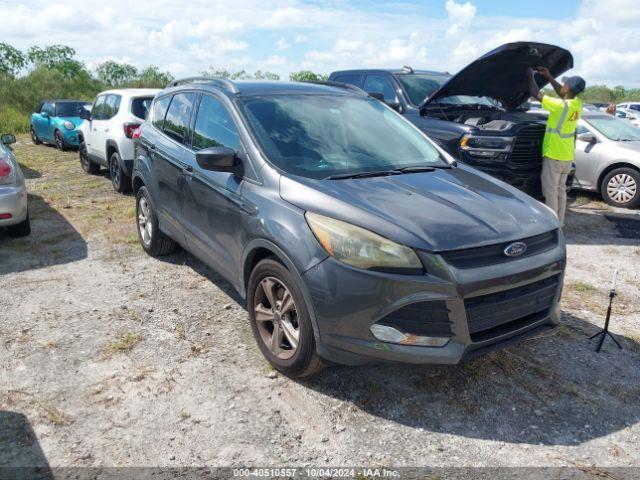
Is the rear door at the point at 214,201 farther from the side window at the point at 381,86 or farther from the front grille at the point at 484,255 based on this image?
the side window at the point at 381,86

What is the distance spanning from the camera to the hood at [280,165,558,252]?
286 cm

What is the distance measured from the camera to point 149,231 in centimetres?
566

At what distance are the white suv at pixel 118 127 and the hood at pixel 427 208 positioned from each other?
6.02 metres

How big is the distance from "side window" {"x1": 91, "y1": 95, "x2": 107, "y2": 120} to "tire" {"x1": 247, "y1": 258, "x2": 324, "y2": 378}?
24.6 ft

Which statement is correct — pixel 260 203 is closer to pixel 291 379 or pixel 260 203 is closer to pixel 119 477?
pixel 291 379

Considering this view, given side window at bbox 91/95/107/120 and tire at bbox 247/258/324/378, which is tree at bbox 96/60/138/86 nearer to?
side window at bbox 91/95/107/120

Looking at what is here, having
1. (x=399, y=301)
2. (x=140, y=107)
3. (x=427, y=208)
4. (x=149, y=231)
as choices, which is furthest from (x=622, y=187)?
(x=140, y=107)

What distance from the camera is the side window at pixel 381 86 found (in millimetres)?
8078

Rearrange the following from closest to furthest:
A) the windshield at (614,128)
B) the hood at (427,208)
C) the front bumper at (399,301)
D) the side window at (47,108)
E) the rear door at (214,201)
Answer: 1. the front bumper at (399,301)
2. the hood at (427,208)
3. the rear door at (214,201)
4. the windshield at (614,128)
5. the side window at (47,108)

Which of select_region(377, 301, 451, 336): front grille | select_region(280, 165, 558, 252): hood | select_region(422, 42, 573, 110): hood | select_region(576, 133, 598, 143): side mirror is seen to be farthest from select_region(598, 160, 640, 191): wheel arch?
select_region(377, 301, 451, 336): front grille

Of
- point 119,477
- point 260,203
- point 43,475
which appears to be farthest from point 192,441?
point 260,203

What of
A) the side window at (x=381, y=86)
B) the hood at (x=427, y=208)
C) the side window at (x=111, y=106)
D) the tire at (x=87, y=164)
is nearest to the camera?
the hood at (x=427, y=208)

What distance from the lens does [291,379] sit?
A: 3.43 metres

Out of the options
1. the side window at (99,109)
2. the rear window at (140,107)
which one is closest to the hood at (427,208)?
the rear window at (140,107)
